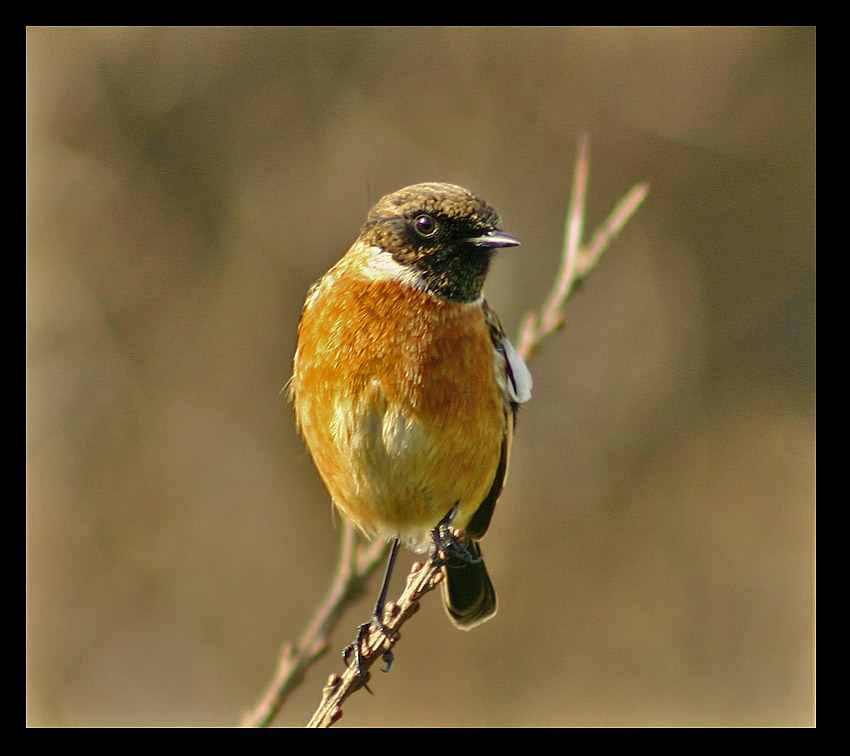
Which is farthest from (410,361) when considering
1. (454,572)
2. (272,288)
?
(272,288)

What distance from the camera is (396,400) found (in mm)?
3410

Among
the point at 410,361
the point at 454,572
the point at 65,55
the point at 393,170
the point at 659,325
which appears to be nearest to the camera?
the point at 410,361

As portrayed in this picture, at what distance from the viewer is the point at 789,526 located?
323 inches

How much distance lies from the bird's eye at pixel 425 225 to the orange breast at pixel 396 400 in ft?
0.75

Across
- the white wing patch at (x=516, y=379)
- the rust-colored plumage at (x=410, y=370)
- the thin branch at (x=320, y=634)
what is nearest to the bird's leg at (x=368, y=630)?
the thin branch at (x=320, y=634)

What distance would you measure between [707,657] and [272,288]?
15.9 ft

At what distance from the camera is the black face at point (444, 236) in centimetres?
354

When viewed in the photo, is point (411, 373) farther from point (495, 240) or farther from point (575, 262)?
point (575, 262)

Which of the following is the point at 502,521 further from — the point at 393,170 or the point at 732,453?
the point at 393,170

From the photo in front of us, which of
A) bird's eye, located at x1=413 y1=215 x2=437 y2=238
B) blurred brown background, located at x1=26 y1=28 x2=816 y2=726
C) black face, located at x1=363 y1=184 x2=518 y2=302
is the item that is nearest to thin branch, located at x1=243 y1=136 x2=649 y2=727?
black face, located at x1=363 y1=184 x2=518 y2=302

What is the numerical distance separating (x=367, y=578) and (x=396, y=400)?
2.46 feet

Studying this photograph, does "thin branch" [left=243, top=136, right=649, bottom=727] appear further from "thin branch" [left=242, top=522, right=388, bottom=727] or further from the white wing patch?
the white wing patch

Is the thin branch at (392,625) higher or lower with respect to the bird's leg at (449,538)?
lower

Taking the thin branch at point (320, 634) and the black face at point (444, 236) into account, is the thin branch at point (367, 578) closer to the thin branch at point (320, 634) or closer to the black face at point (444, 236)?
the thin branch at point (320, 634)
